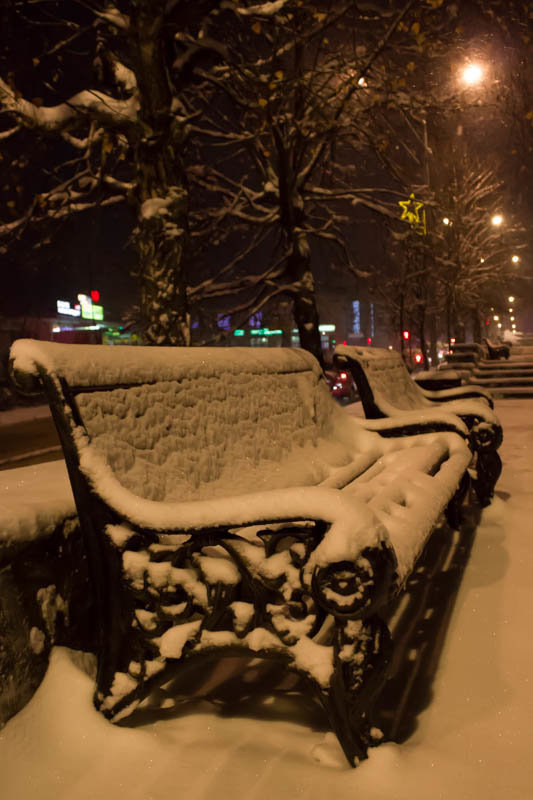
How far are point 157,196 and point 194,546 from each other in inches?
249

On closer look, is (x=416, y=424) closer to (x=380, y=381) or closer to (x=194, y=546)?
(x=380, y=381)

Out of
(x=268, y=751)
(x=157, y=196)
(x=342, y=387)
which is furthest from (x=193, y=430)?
(x=342, y=387)

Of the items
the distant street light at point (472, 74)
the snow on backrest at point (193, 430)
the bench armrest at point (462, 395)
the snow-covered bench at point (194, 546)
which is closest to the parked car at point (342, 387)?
the distant street light at point (472, 74)

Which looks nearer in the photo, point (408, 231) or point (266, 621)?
point (266, 621)

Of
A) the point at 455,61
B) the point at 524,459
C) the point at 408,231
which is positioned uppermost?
the point at 455,61

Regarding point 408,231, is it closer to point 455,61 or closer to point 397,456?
point 455,61

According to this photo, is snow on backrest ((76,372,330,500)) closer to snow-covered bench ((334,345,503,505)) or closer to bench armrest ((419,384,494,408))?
snow-covered bench ((334,345,503,505))

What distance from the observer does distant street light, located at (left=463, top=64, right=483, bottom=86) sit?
33.6 feet

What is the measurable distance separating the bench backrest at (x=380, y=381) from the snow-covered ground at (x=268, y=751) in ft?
7.61

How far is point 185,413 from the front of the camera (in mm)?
2398

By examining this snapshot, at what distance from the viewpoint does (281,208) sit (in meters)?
12.5

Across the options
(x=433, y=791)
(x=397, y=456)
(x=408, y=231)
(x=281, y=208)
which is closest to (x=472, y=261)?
(x=408, y=231)

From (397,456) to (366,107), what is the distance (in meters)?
9.15

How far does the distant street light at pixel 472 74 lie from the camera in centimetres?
1025
